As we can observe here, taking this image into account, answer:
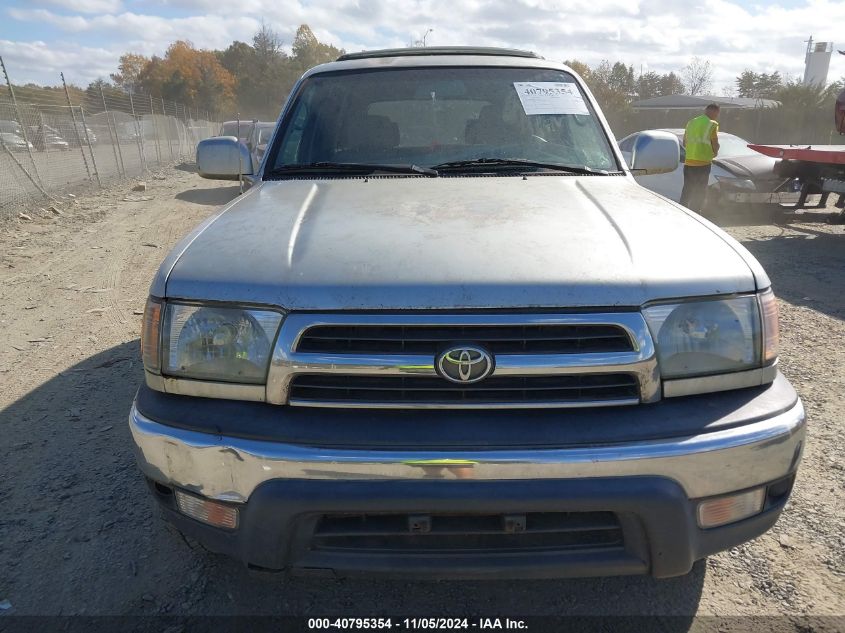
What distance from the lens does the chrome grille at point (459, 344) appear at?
5.73 ft

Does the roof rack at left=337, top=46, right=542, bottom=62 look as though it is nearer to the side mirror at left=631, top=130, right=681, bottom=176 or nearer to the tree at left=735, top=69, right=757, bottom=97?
the side mirror at left=631, top=130, right=681, bottom=176

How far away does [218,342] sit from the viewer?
1.87m

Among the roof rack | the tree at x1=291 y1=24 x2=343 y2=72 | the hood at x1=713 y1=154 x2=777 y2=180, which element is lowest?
the hood at x1=713 y1=154 x2=777 y2=180

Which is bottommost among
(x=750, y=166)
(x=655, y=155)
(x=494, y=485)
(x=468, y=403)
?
(x=750, y=166)

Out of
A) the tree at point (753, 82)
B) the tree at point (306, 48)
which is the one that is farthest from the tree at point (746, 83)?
the tree at point (306, 48)

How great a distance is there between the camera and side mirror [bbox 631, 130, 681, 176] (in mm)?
3412

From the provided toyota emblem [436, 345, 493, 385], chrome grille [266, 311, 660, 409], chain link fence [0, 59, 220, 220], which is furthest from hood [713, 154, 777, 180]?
chain link fence [0, 59, 220, 220]

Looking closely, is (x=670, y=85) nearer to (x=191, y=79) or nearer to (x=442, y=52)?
(x=191, y=79)

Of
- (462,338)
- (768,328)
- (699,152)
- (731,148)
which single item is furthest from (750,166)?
(462,338)

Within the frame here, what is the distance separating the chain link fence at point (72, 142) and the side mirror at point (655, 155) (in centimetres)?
980

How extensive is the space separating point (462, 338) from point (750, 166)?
1018 centimetres

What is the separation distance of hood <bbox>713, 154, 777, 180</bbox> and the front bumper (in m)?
9.53

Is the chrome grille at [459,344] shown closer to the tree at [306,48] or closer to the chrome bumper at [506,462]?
the chrome bumper at [506,462]

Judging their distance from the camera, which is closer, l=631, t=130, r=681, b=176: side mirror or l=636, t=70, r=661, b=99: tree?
l=631, t=130, r=681, b=176: side mirror
